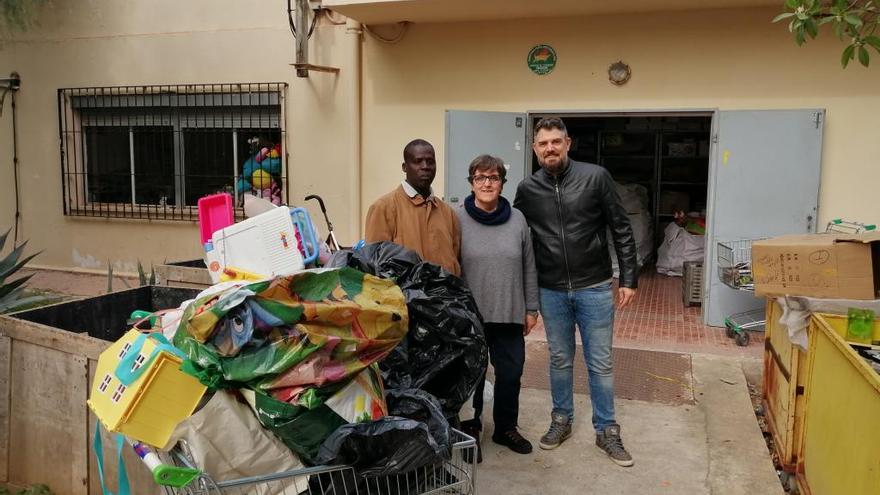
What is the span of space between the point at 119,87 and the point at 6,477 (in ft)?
22.6

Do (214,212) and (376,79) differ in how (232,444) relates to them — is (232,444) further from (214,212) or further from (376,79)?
(376,79)

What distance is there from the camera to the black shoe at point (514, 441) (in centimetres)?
410

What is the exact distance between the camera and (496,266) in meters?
3.76

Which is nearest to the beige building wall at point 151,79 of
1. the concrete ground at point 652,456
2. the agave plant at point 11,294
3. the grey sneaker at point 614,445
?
the agave plant at point 11,294

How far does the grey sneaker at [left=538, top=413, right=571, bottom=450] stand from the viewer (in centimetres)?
415

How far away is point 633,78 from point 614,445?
4383 millimetres

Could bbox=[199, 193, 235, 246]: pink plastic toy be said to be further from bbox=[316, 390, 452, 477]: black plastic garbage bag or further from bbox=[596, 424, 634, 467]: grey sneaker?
bbox=[596, 424, 634, 467]: grey sneaker

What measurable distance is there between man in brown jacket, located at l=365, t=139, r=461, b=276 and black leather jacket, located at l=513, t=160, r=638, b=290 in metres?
0.59

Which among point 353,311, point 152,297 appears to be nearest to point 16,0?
point 152,297

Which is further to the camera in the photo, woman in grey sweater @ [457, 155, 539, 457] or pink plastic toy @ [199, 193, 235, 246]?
woman in grey sweater @ [457, 155, 539, 457]

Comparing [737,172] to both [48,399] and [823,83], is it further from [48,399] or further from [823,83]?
[48,399]

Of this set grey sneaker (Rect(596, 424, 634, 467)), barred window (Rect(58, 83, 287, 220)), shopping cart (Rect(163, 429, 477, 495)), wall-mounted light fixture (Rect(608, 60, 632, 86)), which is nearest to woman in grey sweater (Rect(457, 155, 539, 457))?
grey sneaker (Rect(596, 424, 634, 467))

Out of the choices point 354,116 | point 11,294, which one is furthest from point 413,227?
point 354,116

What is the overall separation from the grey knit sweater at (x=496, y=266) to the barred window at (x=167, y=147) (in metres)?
5.25
